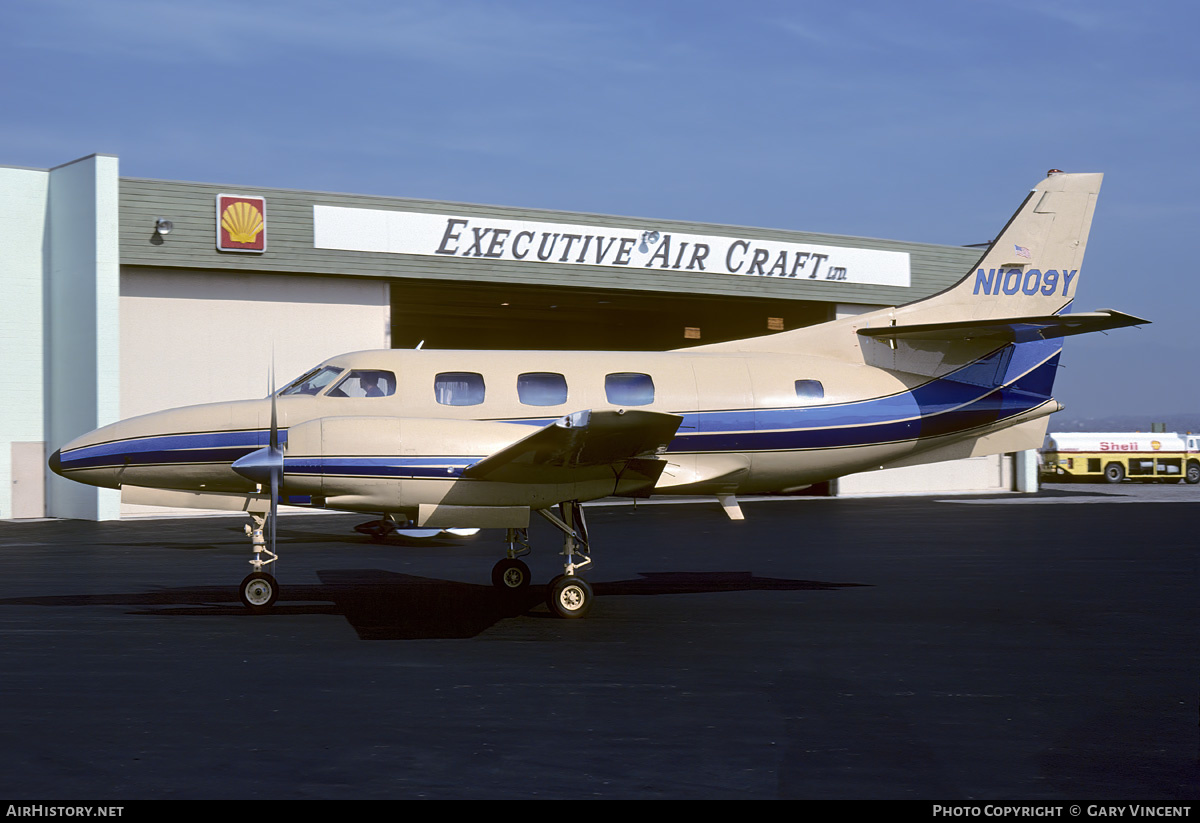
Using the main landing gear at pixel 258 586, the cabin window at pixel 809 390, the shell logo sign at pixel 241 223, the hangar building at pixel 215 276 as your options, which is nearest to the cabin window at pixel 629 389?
the cabin window at pixel 809 390

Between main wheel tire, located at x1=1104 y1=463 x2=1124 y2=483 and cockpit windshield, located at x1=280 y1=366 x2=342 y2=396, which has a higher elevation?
cockpit windshield, located at x1=280 y1=366 x2=342 y2=396

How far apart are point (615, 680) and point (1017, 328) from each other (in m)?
8.48

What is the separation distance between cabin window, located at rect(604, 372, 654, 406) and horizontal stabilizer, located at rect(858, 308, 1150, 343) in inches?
131

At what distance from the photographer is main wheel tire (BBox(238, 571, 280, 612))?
41.2 ft

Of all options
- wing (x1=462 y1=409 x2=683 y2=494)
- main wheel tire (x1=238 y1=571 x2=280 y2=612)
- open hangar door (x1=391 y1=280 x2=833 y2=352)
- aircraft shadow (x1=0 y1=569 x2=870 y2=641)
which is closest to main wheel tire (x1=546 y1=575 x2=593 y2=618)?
aircraft shadow (x1=0 y1=569 x2=870 y2=641)

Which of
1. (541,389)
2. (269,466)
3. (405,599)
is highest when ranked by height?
(541,389)

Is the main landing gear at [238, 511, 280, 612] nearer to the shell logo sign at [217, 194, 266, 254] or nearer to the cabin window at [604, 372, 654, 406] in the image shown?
the cabin window at [604, 372, 654, 406]

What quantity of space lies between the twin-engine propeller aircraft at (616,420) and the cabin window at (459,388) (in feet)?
0.06

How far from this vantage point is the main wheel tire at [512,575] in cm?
1424

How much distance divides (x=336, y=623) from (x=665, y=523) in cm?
1558

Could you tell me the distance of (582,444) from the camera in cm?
1140

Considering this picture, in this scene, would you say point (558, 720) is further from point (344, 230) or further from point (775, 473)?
point (344, 230)

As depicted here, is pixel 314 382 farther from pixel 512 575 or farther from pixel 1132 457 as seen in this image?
pixel 1132 457

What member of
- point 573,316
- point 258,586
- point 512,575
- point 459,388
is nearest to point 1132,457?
point 573,316
